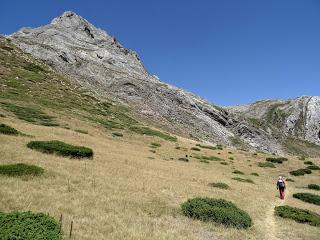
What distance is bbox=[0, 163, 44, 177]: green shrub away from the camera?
22266 mm

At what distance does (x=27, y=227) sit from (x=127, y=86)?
3660 inches

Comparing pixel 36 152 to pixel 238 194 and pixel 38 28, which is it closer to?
pixel 238 194

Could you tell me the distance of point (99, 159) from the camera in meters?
34.5

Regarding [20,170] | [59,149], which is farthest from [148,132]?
[20,170]

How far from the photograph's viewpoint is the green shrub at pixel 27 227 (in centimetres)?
1349

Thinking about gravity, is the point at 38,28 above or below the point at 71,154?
above

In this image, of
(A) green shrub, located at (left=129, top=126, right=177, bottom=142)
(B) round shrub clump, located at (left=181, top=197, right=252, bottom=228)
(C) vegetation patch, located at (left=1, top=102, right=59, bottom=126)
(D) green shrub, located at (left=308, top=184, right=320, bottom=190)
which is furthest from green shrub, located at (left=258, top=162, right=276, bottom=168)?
(B) round shrub clump, located at (left=181, top=197, right=252, bottom=228)

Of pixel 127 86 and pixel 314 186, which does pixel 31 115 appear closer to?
pixel 314 186

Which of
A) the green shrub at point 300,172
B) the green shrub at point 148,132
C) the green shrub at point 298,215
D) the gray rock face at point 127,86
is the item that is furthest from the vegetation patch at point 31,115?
the gray rock face at point 127,86

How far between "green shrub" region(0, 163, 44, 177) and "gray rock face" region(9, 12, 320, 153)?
2517 inches

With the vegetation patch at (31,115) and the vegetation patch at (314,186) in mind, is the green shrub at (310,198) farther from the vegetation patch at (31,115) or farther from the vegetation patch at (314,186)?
the vegetation patch at (31,115)

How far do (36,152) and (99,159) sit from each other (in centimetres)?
597

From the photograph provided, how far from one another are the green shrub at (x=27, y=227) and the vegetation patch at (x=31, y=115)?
1463 inches

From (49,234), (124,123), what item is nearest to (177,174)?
(49,234)
